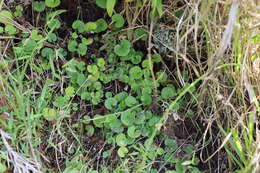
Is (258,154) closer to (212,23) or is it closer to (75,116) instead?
(212,23)

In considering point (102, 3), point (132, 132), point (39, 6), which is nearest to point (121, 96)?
point (132, 132)

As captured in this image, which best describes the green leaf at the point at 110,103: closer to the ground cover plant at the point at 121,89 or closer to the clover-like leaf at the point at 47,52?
the ground cover plant at the point at 121,89

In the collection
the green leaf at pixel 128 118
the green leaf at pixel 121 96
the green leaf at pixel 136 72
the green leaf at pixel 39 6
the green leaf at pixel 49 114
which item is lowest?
the green leaf at pixel 128 118

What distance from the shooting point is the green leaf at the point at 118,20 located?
142 cm

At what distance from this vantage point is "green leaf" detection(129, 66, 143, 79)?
1.44 meters

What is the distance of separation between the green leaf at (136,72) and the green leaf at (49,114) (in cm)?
35

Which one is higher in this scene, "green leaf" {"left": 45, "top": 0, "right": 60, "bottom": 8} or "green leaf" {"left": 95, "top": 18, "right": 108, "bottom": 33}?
"green leaf" {"left": 45, "top": 0, "right": 60, "bottom": 8}

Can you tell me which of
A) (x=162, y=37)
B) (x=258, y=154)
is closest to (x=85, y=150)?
(x=162, y=37)

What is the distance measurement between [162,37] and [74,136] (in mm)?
538

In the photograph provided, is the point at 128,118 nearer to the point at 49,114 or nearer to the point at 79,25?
the point at 49,114

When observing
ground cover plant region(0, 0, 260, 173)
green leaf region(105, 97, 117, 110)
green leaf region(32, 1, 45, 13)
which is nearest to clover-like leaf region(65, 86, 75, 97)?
ground cover plant region(0, 0, 260, 173)

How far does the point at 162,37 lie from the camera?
1.43 meters

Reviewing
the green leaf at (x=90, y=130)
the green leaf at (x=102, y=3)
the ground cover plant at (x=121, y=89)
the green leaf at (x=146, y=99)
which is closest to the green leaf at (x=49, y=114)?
the ground cover plant at (x=121, y=89)

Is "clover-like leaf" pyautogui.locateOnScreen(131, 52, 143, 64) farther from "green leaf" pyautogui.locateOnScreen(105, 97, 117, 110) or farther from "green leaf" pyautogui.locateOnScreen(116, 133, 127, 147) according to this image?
"green leaf" pyautogui.locateOnScreen(116, 133, 127, 147)
